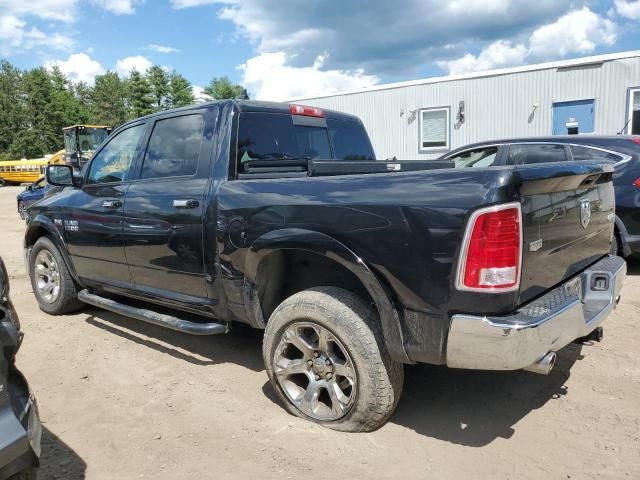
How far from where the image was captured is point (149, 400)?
11.4 ft

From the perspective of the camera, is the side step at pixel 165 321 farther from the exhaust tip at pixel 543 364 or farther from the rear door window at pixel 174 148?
the exhaust tip at pixel 543 364

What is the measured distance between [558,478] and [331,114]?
127 inches

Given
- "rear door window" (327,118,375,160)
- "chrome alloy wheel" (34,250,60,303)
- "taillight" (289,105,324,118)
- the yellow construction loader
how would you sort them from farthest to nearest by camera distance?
the yellow construction loader, "chrome alloy wheel" (34,250,60,303), "rear door window" (327,118,375,160), "taillight" (289,105,324,118)

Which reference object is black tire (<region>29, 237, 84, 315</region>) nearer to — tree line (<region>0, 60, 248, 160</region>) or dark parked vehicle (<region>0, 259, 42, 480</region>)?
dark parked vehicle (<region>0, 259, 42, 480</region>)

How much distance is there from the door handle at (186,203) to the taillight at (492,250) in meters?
1.93

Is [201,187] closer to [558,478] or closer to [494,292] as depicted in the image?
[494,292]

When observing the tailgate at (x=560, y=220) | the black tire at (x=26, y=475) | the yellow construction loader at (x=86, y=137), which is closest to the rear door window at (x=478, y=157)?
the tailgate at (x=560, y=220)

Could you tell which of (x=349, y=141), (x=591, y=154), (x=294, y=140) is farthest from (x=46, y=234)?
(x=591, y=154)

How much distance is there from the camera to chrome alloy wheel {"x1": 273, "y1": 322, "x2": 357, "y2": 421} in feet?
9.57

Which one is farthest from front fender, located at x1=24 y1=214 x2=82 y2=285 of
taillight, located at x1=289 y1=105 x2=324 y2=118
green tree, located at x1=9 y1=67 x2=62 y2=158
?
green tree, located at x1=9 y1=67 x2=62 y2=158

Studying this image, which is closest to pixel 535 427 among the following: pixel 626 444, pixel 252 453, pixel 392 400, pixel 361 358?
pixel 626 444

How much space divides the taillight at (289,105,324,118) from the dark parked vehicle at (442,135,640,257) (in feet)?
5.95

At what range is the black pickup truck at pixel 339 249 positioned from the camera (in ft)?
7.80

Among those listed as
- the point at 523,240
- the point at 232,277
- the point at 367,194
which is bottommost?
the point at 232,277
